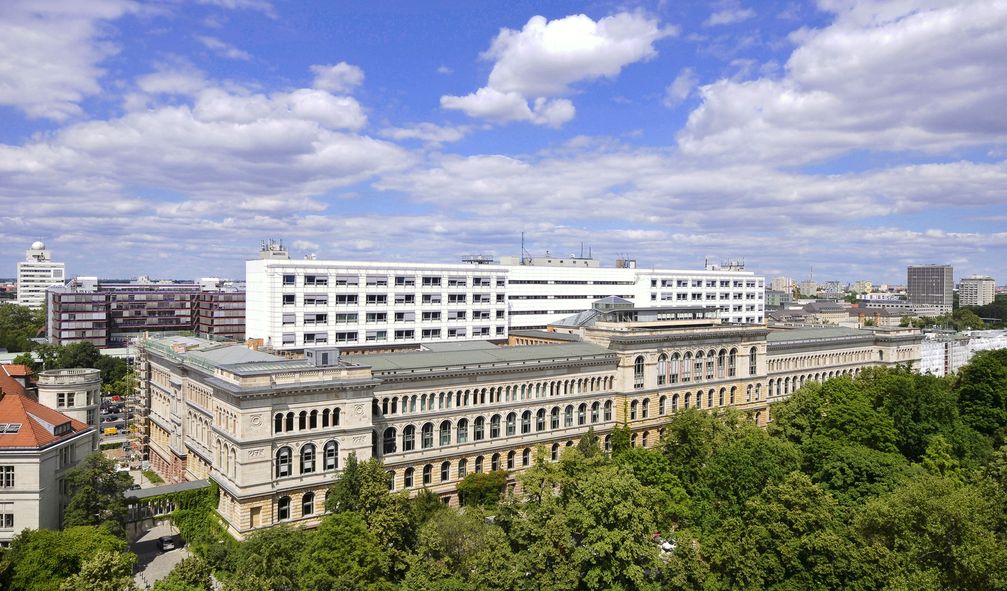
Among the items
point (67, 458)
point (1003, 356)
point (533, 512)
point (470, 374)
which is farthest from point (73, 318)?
point (1003, 356)

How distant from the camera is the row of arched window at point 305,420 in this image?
66688 mm

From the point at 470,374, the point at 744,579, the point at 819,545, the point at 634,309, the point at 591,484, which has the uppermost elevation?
the point at 634,309

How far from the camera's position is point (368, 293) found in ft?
363

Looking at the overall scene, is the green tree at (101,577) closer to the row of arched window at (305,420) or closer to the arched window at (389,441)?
the row of arched window at (305,420)

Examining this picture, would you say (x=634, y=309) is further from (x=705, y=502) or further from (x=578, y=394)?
(x=705, y=502)

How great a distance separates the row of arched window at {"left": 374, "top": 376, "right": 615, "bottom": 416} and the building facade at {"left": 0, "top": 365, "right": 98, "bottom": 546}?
32.8 metres

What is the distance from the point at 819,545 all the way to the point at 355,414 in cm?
4477

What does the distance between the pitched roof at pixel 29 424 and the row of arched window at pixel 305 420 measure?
76.9 ft

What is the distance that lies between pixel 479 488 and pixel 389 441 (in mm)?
12678

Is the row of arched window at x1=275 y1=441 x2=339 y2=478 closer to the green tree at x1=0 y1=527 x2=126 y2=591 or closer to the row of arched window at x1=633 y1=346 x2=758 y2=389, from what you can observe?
the green tree at x1=0 y1=527 x2=126 y2=591

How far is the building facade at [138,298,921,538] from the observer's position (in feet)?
219

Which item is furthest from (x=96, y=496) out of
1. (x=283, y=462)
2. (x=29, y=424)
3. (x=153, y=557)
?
(x=283, y=462)

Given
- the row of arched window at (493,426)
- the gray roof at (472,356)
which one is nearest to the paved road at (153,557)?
the row of arched window at (493,426)

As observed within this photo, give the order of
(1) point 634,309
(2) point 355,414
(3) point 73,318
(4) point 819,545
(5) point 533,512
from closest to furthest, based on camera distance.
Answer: (4) point 819,545 → (5) point 533,512 → (2) point 355,414 → (1) point 634,309 → (3) point 73,318
